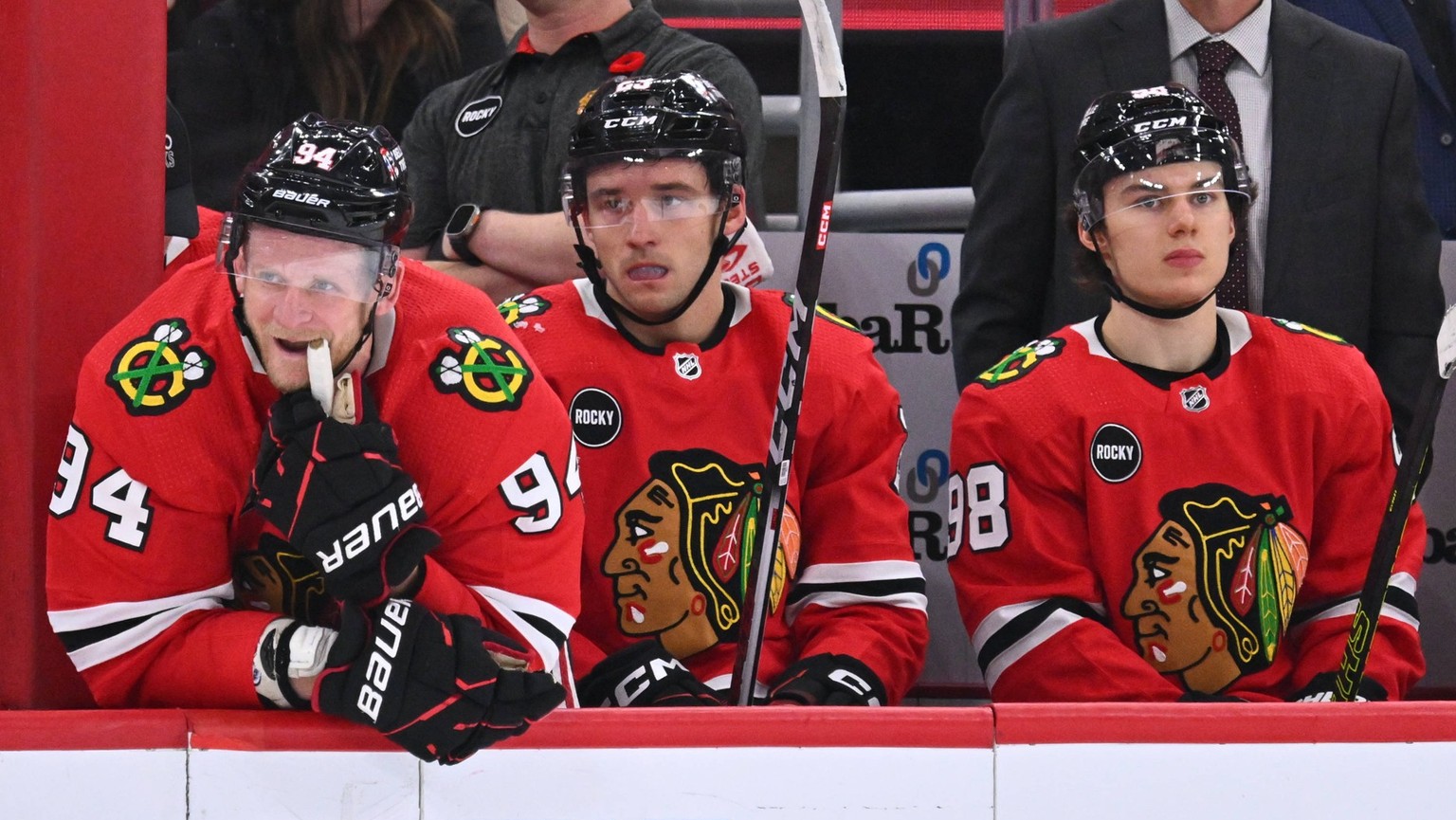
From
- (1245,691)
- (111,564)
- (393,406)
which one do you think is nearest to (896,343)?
(1245,691)

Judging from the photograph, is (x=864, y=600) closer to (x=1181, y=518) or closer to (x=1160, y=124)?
(x=1181, y=518)

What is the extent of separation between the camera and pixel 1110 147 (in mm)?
2557

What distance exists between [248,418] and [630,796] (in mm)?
580

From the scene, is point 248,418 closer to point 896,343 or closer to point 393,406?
point 393,406

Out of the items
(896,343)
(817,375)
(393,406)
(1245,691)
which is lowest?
(1245,691)

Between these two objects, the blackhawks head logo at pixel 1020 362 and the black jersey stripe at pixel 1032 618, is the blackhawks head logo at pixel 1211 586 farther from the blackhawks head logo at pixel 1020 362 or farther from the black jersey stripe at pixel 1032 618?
the blackhawks head logo at pixel 1020 362

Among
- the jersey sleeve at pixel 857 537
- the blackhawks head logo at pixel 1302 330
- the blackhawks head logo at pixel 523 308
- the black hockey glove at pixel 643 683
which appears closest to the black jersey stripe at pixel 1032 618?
the jersey sleeve at pixel 857 537

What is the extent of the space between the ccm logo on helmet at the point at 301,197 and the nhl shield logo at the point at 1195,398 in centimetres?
133

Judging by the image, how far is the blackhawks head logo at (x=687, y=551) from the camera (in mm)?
2404

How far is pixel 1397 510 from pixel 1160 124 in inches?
27.9

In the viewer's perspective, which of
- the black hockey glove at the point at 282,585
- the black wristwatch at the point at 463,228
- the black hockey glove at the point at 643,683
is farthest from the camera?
the black wristwatch at the point at 463,228

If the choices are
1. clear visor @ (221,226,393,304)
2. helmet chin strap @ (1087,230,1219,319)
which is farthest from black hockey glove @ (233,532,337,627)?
helmet chin strap @ (1087,230,1219,319)

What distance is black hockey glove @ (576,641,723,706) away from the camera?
2213 mm

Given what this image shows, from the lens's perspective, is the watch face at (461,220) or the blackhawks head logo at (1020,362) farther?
the watch face at (461,220)
